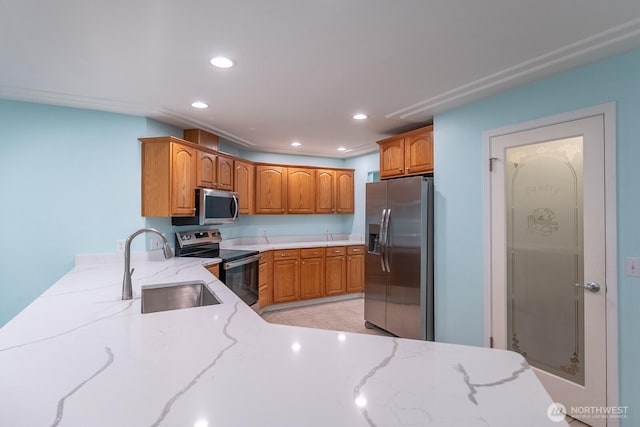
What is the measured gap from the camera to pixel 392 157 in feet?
12.9

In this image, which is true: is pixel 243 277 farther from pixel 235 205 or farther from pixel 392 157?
pixel 392 157

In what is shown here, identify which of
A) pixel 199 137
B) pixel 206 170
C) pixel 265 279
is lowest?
pixel 265 279

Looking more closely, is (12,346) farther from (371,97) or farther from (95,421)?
(371,97)

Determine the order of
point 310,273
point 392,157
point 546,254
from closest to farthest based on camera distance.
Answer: point 546,254, point 392,157, point 310,273

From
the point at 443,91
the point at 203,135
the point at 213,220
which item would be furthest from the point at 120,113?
the point at 443,91

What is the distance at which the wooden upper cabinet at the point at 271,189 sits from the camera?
4.93 metres

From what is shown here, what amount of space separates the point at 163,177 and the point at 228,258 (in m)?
1.07

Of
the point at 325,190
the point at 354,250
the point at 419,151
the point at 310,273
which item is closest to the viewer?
the point at 419,151

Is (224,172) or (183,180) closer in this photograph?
(183,180)

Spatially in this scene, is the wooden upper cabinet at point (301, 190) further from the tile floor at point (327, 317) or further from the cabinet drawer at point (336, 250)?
the tile floor at point (327, 317)

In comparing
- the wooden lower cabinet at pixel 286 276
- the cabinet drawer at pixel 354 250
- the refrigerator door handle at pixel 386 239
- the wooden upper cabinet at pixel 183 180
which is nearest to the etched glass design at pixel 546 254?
the refrigerator door handle at pixel 386 239

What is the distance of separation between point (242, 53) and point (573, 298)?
2.79m

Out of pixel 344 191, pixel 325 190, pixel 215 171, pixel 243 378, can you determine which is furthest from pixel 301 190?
pixel 243 378

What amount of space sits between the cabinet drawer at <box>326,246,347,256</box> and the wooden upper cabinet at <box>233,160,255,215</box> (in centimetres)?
130
